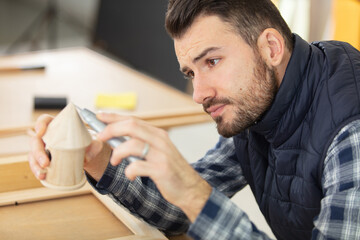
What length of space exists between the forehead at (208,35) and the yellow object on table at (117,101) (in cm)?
105

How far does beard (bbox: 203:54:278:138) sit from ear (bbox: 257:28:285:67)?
2cm

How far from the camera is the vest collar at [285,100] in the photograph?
1.31 meters

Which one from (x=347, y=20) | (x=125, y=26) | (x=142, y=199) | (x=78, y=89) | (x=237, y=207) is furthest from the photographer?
(x=125, y=26)

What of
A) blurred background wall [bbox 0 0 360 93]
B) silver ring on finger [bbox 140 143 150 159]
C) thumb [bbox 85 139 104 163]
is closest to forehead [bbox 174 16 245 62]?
thumb [bbox 85 139 104 163]

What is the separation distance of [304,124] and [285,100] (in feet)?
0.25

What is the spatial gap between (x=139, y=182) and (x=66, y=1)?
15.3ft

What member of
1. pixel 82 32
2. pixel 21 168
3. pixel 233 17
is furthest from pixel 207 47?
pixel 82 32

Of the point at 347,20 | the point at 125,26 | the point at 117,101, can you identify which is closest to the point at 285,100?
the point at 117,101

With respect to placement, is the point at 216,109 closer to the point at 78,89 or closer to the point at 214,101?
the point at 214,101

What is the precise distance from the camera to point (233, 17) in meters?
1.33

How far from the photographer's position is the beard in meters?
1.34

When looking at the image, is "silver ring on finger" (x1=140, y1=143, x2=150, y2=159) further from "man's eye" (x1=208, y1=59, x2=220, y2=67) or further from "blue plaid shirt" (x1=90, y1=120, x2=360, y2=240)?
"man's eye" (x1=208, y1=59, x2=220, y2=67)

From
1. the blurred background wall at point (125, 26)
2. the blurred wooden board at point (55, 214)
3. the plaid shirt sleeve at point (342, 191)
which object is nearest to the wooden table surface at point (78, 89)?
the blurred wooden board at point (55, 214)

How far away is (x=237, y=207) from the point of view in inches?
41.1
